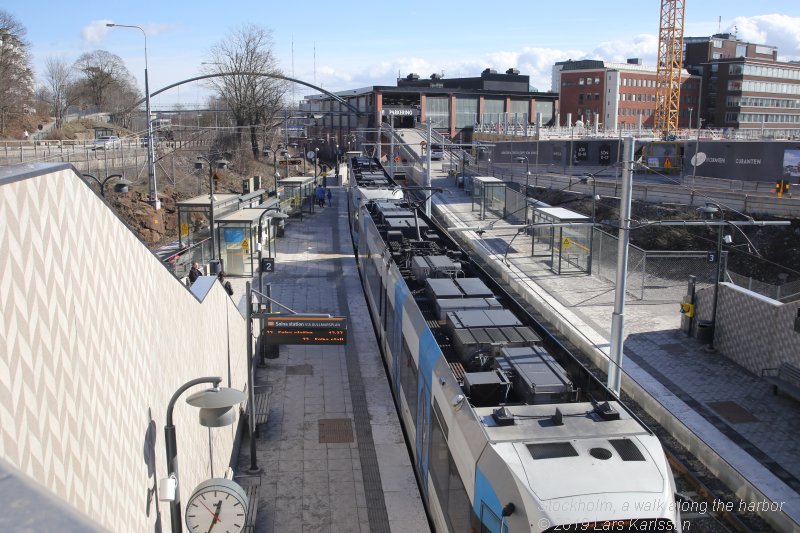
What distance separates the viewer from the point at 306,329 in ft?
43.7

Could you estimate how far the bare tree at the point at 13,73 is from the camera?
52688 millimetres

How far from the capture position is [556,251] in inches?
1240

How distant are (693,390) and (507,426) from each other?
11001 millimetres

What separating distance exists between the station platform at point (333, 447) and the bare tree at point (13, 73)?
42140mm

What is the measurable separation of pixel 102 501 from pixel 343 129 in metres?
95.9

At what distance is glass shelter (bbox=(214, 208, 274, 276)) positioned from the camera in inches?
1033

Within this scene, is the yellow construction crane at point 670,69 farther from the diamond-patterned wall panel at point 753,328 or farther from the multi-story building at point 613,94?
the diamond-patterned wall panel at point 753,328

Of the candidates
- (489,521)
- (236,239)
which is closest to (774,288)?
(489,521)

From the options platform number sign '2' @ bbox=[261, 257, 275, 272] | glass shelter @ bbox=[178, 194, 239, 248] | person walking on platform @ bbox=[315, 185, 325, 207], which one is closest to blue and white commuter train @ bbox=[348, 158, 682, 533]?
platform number sign '2' @ bbox=[261, 257, 275, 272]

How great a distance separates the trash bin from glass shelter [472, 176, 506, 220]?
915 inches

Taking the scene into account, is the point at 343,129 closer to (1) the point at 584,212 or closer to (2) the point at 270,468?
(1) the point at 584,212

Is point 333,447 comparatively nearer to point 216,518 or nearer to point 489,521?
point 216,518

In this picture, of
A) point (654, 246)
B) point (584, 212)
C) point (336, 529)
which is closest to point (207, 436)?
point (336, 529)

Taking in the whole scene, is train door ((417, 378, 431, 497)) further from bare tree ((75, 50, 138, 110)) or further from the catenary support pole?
bare tree ((75, 50, 138, 110))
